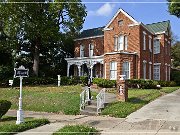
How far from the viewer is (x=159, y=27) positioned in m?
38.8

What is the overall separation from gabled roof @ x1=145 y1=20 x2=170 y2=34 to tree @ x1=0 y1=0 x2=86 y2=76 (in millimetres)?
8819

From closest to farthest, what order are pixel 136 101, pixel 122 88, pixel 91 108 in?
pixel 91 108
pixel 122 88
pixel 136 101

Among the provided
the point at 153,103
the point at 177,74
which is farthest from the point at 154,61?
the point at 153,103

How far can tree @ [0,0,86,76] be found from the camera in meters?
36.6

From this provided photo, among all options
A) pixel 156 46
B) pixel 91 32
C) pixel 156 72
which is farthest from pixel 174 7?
pixel 91 32

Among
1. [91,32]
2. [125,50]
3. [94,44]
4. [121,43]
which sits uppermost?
[91,32]

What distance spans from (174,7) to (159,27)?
11540 millimetres

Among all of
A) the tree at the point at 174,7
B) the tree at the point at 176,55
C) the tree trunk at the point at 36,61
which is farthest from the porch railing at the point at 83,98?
the tree at the point at 176,55

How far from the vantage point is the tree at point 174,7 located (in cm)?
2711

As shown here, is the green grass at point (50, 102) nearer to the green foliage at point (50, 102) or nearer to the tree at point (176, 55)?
the green foliage at point (50, 102)

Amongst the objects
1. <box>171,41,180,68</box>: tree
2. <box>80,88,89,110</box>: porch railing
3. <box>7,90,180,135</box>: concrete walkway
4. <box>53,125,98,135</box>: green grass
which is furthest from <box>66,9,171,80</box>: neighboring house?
<box>53,125,98,135</box>: green grass

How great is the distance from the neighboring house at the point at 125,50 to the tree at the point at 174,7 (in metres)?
5.58

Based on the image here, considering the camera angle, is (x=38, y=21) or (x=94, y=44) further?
(x=94, y=44)

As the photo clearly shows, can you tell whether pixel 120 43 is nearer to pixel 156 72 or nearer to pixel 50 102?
pixel 156 72
